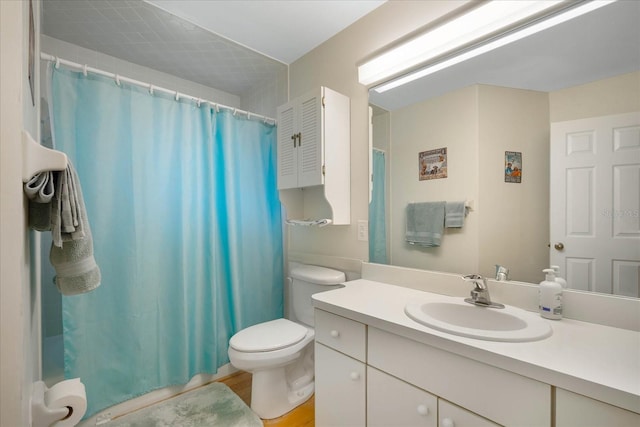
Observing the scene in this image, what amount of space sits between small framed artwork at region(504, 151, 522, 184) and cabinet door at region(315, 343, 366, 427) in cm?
98

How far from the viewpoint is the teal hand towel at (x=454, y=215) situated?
1.27 meters

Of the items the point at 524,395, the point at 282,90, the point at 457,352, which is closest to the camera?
the point at 524,395

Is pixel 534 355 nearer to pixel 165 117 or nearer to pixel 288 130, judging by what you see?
pixel 288 130

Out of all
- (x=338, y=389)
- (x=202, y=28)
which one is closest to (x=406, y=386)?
(x=338, y=389)

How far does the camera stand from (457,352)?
81cm

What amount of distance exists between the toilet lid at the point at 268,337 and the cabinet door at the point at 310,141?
0.90m

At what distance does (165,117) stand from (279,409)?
1.89 metres

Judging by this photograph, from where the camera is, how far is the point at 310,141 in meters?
1.68

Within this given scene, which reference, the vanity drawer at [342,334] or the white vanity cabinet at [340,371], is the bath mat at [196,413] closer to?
the white vanity cabinet at [340,371]

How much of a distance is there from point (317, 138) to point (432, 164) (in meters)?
0.67

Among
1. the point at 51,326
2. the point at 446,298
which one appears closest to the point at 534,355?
the point at 446,298

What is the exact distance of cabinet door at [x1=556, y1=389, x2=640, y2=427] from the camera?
1.94 feet

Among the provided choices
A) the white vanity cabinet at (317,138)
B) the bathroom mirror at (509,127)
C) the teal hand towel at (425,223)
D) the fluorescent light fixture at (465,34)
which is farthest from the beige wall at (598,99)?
the white vanity cabinet at (317,138)

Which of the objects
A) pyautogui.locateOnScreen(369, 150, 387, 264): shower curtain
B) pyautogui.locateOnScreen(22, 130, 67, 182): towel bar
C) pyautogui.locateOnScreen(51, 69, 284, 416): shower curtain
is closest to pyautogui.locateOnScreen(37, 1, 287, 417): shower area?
pyautogui.locateOnScreen(51, 69, 284, 416): shower curtain
